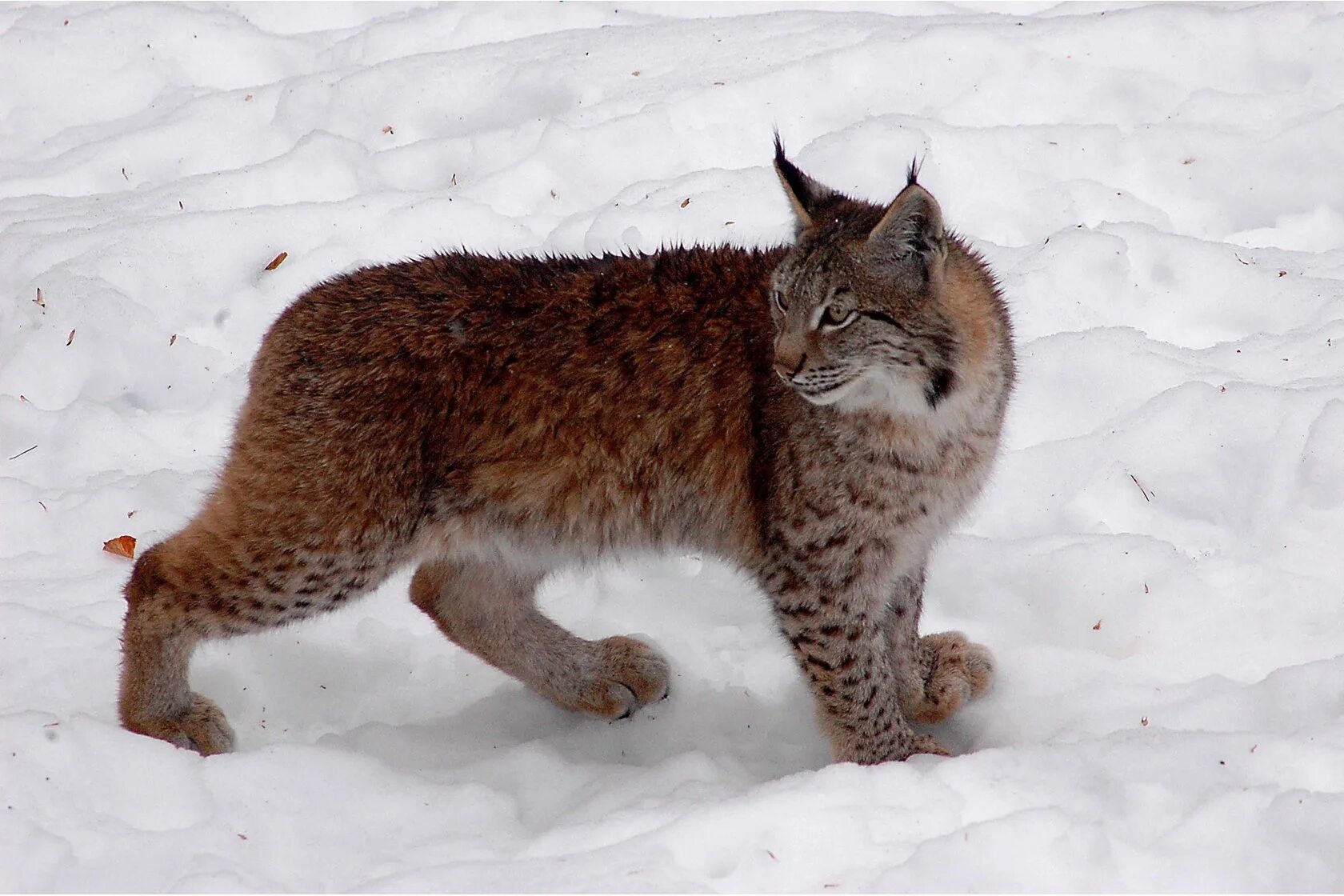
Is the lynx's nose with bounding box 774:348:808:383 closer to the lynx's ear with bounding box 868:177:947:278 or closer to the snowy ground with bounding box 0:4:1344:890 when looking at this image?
the lynx's ear with bounding box 868:177:947:278

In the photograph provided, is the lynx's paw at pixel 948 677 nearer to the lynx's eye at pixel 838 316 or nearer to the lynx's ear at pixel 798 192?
the lynx's eye at pixel 838 316

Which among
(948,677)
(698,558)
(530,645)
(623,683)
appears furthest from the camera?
(698,558)

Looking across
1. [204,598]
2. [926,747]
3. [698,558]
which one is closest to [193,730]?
[204,598]

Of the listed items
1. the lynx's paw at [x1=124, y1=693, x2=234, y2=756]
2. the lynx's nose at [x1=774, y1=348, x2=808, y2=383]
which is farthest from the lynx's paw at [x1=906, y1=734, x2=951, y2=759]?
the lynx's paw at [x1=124, y1=693, x2=234, y2=756]

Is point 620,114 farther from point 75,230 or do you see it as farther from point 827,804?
point 827,804

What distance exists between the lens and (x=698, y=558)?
5039mm

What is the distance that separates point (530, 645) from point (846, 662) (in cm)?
Answer: 105

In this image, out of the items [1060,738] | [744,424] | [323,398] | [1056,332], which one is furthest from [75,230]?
[1060,738]

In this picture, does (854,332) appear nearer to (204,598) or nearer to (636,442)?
(636,442)

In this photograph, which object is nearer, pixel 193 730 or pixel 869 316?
pixel 869 316

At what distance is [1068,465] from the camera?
4957 millimetres

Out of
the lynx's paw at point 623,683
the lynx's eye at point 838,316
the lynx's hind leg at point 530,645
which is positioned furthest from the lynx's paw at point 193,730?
the lynx's eye at point 838,316

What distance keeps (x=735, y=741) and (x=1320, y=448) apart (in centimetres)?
207

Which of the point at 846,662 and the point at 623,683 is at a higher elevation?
the point at 846,662
